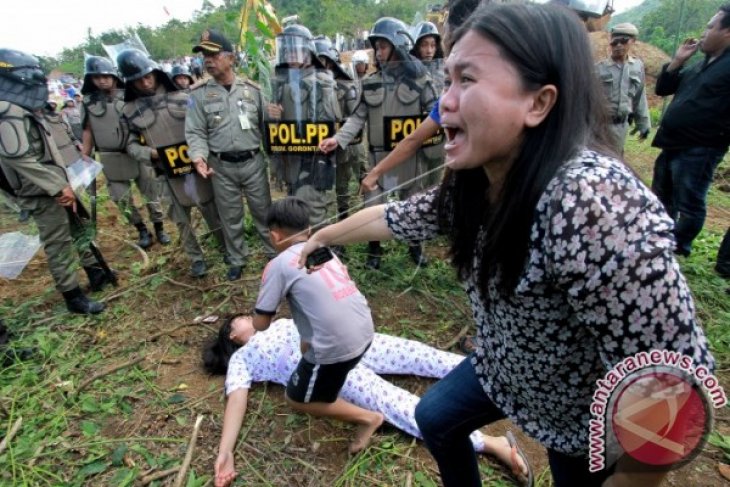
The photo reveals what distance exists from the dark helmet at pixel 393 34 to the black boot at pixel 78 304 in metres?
3.71

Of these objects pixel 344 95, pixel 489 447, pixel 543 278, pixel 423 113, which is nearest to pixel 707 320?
pixel 489 447

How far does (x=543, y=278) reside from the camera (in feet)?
2.87

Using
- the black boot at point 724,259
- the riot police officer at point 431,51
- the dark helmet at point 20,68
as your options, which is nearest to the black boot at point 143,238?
the dark helmet at point 20,68

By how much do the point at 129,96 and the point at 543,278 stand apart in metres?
4.59

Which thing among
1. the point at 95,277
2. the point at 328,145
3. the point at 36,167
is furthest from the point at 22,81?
the point at 328,145

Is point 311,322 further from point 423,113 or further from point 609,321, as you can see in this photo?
point 423,113

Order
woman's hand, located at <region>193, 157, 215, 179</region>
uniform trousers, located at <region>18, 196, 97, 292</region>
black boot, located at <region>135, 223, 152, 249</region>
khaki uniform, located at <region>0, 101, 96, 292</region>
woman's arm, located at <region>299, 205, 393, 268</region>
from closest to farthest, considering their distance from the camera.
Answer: woman's arm, located at <region>299, 205, 393, 268</region> < khaki uniform, located at <region>0, 101, 96, 292</region> < uniform trousers, located at <region>18, 196, 97, 292</region> < woman's hand, located at <region>193, 157, 215, 179</region> < black boot, located at <region>135, 223, 152, 249</region>

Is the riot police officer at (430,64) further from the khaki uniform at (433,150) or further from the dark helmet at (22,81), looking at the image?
the dark helmet at (22,81)

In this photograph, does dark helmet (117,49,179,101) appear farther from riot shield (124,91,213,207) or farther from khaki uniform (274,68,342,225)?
khaki uniform (274,68,342,225)

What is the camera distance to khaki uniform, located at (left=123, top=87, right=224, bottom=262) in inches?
158

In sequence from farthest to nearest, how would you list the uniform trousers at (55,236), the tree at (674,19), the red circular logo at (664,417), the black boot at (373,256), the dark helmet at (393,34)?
the tree at (674,19) < the black boot at (373,256) < the dark helmet at (393,34) < the uniform trousers at (55,236) < the red circular logo at (664,417)

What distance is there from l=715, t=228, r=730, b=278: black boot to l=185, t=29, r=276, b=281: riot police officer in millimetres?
4371

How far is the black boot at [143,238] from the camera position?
5.34 m

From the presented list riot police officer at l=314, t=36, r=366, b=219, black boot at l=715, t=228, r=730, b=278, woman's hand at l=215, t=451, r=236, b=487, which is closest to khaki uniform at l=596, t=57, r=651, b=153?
black boot at l=715, t=228, r=730, b=278
